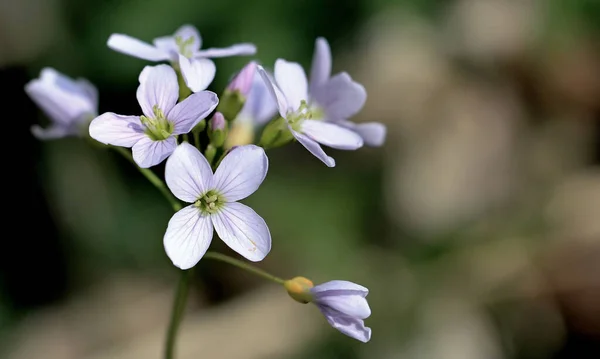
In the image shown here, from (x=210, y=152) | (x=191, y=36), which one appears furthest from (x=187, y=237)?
(x=191, y=36)

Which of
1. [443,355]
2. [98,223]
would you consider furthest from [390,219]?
[98,223]

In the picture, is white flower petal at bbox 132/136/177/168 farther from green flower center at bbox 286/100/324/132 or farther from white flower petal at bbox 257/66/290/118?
green flower center at bbox 286/100/324/132

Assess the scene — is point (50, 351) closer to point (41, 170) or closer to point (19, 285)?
point (19, 285)

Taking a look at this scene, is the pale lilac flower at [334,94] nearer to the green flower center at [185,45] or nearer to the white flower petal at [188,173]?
the green flower center at [185,45]

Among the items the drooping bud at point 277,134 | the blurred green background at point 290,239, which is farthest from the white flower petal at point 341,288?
the blurred green background at point 290,239

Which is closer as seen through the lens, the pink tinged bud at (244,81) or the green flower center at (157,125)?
the green flower center at (157,125)

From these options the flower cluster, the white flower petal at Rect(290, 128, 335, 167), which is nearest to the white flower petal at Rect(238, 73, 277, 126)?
the flower cluster
